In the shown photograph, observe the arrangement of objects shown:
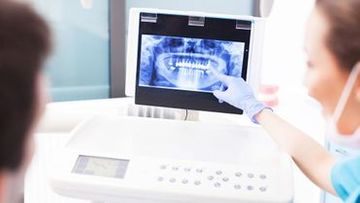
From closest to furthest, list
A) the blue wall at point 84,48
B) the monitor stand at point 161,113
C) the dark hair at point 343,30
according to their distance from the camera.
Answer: the dark hair at point 343,30, the monitor stand at point 161,113, the blue wall at point 84,48

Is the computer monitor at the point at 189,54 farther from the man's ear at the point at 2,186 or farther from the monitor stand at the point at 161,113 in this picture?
the man's ear at the point at 2,186

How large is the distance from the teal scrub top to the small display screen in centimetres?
42

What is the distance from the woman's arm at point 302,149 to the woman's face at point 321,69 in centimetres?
20

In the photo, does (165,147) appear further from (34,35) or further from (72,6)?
(72,6)

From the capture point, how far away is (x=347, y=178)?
3.05 feet

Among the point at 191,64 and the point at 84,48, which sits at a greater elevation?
the point at 191,64

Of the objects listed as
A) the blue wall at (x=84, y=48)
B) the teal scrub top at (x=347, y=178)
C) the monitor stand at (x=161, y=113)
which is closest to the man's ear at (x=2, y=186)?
the teal scrub top at (x=347, y=178)

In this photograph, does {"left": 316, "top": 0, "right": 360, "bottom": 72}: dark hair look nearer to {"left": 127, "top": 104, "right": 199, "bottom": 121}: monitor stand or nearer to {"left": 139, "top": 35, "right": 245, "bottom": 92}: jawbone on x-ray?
{"left": 139, "top": 35, "right": 245, "bottom": 92}: jawbone on x-ray

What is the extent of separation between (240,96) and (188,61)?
149 millimetres

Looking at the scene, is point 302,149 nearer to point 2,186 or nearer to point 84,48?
point 2,186

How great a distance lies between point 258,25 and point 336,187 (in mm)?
391

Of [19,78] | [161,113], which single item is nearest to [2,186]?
[19,78]

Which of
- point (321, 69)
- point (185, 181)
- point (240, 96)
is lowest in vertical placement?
point (185, 181)

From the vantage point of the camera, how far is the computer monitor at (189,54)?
1.11 metres
